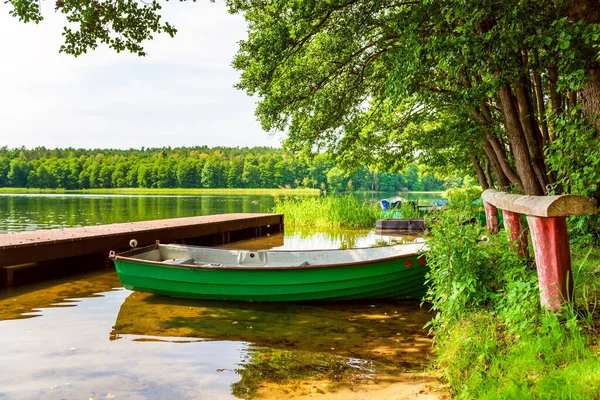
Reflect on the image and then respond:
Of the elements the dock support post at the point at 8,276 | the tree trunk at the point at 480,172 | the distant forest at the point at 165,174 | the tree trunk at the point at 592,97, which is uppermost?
the distant forest at the point at 165,174

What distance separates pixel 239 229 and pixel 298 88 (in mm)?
8280

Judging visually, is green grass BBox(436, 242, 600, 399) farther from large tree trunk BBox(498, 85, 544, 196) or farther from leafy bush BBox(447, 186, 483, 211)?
large tree trunk BBox(498, 85, 544, 196)

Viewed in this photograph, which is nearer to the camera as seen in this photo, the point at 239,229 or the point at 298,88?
the point at 298,88

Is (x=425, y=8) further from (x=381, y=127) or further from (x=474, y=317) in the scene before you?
(x=381, y=127)

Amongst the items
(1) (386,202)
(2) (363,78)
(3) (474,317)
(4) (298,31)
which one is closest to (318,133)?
(2) (363,78)

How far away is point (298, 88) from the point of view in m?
13.0

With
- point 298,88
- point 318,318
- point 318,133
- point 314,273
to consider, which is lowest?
point 318,318

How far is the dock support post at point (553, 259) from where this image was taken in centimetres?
363

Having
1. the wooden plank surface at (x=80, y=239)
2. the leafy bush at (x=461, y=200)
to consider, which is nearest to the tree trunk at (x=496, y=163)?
the leafy bush at (x=461, y=200)

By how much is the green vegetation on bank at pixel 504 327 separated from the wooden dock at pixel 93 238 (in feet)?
29.4

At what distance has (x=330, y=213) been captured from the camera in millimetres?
22859

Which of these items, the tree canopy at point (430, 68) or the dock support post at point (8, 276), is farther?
the dock support post at point (8, 276)

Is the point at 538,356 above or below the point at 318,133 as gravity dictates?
below

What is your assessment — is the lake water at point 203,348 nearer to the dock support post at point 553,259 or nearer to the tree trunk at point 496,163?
the dock support post at point 553,259
